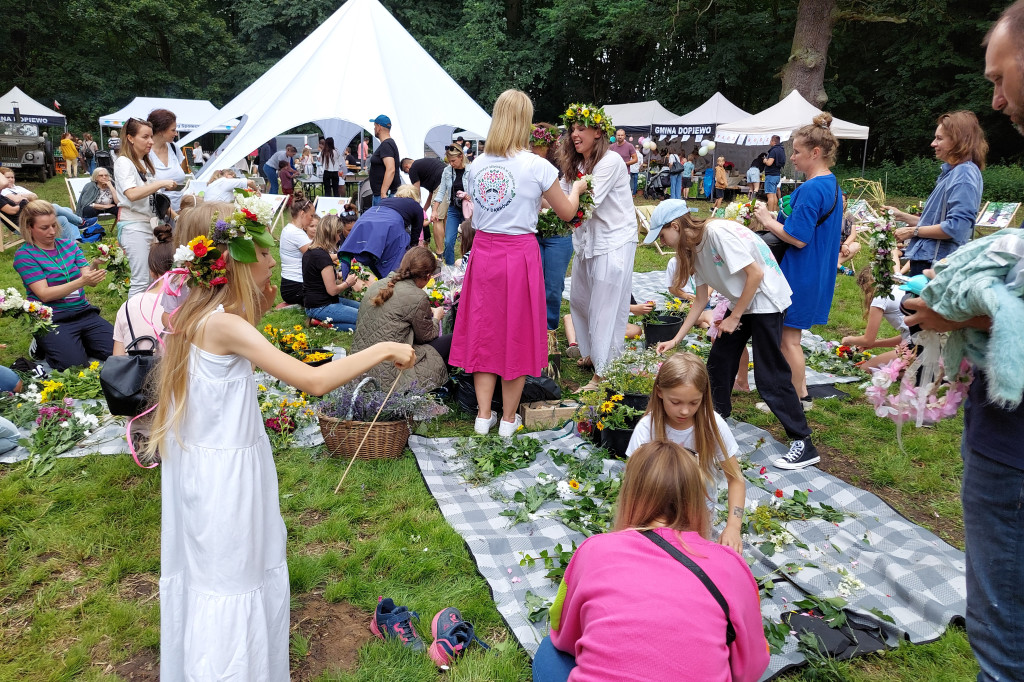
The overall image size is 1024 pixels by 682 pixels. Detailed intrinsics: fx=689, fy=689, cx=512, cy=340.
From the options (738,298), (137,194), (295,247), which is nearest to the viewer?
(738,298)

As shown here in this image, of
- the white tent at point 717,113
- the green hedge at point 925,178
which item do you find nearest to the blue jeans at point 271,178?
the white tent at point 717,113

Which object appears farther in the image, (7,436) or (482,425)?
(482,425)

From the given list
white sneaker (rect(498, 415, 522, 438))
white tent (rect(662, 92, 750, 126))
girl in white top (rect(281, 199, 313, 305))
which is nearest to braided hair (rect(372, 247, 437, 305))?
white sneaker (rect(498, 415, 522, 438))

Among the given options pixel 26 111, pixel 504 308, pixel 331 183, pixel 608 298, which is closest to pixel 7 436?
pixel 504 308

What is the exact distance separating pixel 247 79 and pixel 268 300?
120 ft

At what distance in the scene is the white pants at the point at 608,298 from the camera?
17.3 feet

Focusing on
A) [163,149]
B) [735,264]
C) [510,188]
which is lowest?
Answer: [735,264]

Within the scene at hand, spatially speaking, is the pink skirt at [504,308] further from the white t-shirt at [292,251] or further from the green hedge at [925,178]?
the green hedge at [925,178]

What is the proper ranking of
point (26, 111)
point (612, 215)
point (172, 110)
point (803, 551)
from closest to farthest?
point (803, 551) → point (612, 215) → point (172, 110) → point (26, 111)

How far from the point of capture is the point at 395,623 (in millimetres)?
2916

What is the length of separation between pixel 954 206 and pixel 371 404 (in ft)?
13.8

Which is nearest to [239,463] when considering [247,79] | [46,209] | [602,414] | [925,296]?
[925,296]

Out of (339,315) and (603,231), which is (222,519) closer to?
(603,231)

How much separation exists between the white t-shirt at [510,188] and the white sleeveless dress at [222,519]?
249 cm
